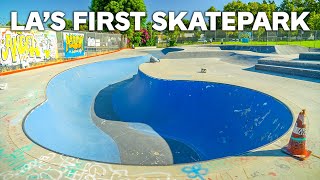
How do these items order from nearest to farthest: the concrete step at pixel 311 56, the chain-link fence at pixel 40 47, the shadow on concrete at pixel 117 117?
the shadow on concrete at pixel 117 117 → the concrete step at pixel 311 56 → the chain-link fence at pixel 40 47

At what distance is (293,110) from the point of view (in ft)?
19.8

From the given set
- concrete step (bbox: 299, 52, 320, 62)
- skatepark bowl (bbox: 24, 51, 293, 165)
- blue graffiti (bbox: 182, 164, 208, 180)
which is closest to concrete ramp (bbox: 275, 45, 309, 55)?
concrete step (bbox: 299, 52, 320, 62)

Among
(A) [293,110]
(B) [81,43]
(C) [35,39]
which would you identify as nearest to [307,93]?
(A) [293,110]

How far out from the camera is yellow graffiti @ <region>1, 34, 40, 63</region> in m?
13.7

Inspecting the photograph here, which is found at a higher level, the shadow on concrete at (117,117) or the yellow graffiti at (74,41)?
the yellow graffiti at (74,41)

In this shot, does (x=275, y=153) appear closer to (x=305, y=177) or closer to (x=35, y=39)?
(x=305, y=177)

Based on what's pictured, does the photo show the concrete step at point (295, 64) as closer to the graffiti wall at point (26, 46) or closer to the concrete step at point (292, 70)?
the concrete step at point (292, 70)

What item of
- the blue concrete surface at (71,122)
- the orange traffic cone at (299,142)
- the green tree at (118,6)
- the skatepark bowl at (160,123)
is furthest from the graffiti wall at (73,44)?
the orange traffic cone at (299,142)

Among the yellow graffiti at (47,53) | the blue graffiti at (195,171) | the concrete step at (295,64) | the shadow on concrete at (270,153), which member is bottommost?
A: the blue graffiti at (195,171)

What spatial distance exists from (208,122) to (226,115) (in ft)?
2.32

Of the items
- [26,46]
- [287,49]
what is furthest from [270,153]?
[287,49]

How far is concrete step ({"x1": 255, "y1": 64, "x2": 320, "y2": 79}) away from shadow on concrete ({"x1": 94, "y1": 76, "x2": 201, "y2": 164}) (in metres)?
6.71

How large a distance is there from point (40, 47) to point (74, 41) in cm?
550

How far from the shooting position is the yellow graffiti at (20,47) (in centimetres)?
1370
